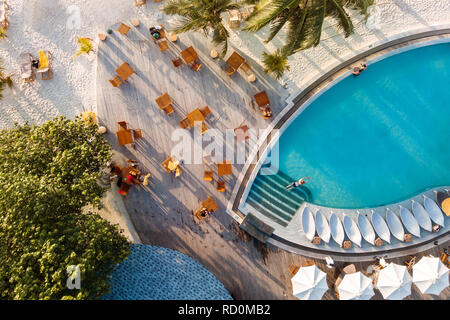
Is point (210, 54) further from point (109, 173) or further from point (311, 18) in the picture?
point (109, 173)

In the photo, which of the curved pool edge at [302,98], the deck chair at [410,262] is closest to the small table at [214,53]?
the curved pool edge at [302,98]

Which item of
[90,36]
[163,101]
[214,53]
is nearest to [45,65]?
[90,36]

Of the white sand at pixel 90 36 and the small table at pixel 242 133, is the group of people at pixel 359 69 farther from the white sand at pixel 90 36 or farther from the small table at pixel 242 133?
the small table at pixel 242 133

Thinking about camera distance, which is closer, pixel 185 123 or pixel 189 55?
pixel 189 55

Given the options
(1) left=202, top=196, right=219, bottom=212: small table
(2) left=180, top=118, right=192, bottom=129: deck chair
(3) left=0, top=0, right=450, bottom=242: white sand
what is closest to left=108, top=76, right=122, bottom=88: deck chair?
(3) left=0, top=0, right=450, bottom=242: white sand

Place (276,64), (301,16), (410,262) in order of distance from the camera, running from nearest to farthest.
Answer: (301,16)
(276,64)
(410,262)

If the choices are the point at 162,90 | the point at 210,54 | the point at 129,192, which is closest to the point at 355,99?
the point at 210,54

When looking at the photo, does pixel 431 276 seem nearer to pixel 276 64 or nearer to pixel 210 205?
pixel 210 205
